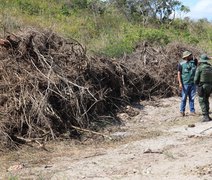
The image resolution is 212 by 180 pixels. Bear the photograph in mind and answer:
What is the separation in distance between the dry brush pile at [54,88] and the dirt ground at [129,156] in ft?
1.81

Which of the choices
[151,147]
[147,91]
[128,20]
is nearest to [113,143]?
[151,147]

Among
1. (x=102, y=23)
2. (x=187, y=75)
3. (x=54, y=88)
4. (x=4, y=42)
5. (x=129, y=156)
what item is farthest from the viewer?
(x=102, y=23)

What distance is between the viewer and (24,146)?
784cm

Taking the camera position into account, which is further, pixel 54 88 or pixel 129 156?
pixel 54 88

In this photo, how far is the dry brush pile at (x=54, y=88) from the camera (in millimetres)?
8312

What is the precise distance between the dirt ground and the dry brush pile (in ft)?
1.81

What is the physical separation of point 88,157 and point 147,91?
5235 mm

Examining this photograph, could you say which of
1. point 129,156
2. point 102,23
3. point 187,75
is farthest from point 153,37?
point 129,156

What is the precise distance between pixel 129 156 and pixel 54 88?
103 inches

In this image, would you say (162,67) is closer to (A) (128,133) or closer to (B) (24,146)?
(A) (128,133)

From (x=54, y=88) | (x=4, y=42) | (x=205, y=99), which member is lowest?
(x=205, y=99)

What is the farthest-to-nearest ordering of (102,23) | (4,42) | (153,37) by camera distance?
(102,23), (153,37), (4,42)

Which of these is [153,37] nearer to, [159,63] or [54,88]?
[159,63]

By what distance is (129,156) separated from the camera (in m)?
7.18
